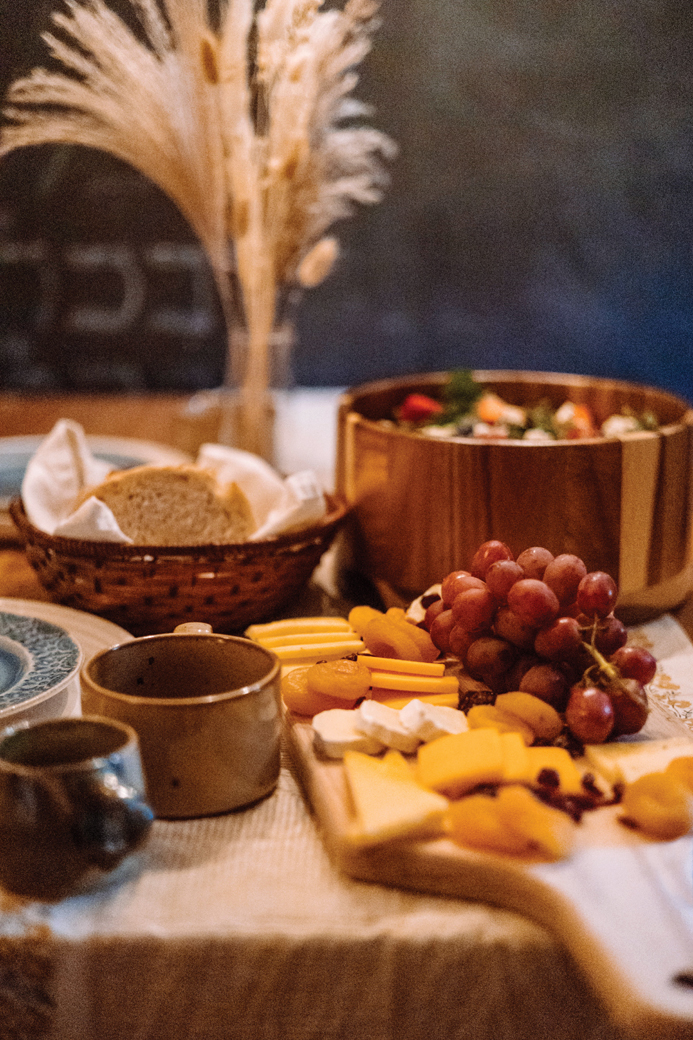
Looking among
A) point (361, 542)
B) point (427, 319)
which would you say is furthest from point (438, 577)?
point (427, 319)

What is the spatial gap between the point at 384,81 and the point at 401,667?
7.67 ft

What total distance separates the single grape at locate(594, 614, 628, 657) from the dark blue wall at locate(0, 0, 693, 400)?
2.25 m

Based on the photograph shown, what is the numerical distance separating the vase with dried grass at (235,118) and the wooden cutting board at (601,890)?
2.41 feet

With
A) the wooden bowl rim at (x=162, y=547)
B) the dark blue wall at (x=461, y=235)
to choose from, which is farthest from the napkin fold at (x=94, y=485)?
the dark blue wall at (x=461, y=235)

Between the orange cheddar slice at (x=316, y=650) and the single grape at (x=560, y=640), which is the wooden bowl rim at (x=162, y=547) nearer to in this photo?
the orange cheddar slice at (x=316, y=650)

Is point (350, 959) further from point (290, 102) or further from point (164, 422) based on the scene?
point (164, 422)

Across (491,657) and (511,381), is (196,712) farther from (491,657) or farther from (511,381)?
(511,381)

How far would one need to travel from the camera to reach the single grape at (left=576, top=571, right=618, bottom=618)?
652mm

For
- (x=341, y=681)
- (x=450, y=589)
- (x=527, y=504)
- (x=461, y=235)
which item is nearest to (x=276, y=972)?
(x=341, y=681)

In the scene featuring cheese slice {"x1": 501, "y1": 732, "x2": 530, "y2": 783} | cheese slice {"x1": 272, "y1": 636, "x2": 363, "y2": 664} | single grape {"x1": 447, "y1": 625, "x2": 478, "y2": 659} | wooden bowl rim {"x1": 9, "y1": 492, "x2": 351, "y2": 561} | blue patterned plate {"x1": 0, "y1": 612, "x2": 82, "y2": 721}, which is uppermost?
wooden bowl rim {"x1": 9, "y1": 492, "x2": 351, "y2": 561}

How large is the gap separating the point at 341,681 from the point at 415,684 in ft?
0.18

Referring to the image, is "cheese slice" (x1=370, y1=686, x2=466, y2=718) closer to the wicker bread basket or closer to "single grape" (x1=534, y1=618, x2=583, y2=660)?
"single grape" (x1=534, y1=618, x2=583, y2=660)

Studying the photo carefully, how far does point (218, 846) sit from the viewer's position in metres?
0.56

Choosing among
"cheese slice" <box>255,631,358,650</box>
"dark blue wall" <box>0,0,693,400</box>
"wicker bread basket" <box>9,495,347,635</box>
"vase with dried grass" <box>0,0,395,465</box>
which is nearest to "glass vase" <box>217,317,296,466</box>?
"vase with dried grass" <box>0,0,395,465</box>
